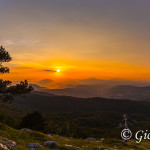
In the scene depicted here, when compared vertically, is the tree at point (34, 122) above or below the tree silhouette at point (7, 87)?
below

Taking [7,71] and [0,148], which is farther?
[7,71]

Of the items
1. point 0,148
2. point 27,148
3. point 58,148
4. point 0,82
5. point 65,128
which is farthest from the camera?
point 65,128

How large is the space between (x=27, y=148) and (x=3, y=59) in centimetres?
1590

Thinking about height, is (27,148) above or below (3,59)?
below

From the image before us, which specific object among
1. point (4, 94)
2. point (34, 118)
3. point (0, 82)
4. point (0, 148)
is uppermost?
point (0, 82)

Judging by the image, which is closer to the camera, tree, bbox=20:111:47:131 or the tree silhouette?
the tree silhouette

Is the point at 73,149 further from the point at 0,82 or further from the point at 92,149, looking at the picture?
the point at 0,82

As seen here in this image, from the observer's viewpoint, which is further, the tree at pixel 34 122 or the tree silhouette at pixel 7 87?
the tree at pixel 34 122

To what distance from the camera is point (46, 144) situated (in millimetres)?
24891

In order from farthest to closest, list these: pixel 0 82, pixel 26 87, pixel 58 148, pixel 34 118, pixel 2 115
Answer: pixel 2 115 → pixel 34 118 → pixel 26 87 → pixel 0 82 → pixel 58 148

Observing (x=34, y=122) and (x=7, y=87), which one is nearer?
(x=7, y=87)

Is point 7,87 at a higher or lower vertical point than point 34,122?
higher

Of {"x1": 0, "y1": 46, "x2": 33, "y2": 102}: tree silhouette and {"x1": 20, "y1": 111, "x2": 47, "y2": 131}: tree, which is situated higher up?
{"x1": 0, "y1": 46, "x2": 33, "y2": 102}: tree silhouette

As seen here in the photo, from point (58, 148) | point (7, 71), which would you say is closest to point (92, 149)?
point (58, 148)
